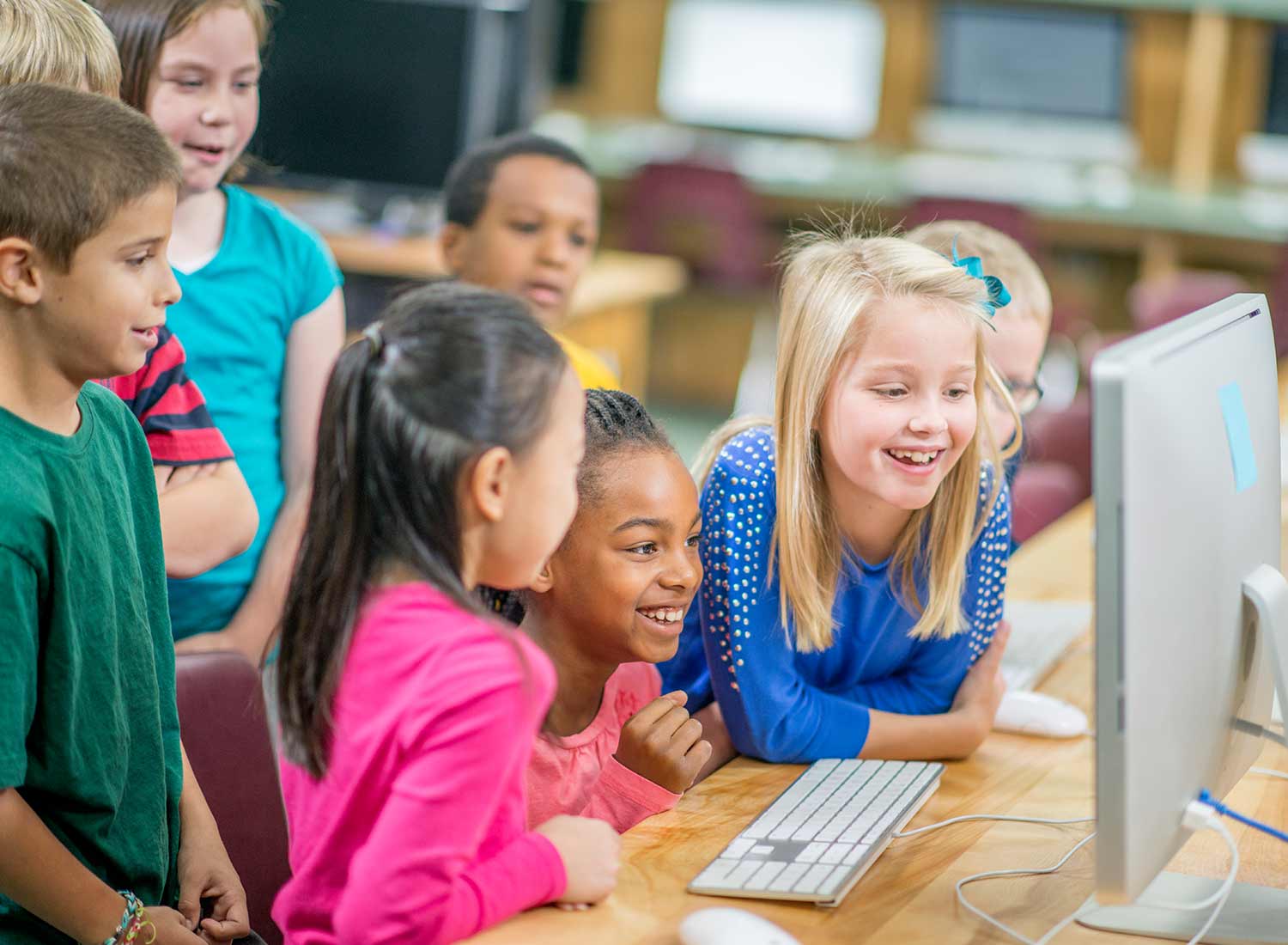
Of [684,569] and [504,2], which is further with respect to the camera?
[504,2]

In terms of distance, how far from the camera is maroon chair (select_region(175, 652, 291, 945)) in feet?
4.93

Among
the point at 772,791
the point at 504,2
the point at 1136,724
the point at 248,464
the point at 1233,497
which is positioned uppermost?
the point at 504,2

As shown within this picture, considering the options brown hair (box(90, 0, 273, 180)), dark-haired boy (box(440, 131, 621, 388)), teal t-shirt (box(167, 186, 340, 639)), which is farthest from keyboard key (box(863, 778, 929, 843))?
brown hair (box(90, 0, 273, 180))

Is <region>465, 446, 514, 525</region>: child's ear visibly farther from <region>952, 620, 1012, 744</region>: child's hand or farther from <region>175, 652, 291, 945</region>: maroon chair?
<region>952, 620, 1012, 744</region>: child's hand

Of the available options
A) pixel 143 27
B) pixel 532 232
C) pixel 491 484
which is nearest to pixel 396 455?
pixel 491 484

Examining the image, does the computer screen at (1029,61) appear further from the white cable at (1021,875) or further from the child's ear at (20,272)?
the child's ear at (20,272)

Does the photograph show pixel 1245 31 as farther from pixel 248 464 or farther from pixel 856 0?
pixel 248 464

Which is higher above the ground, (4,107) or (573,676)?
(4,107)

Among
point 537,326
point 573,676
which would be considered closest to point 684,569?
point 573,676

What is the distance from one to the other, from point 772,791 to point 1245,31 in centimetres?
551

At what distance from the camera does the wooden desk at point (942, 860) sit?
4.02 ft

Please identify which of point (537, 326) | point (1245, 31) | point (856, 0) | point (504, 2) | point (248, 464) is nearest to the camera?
point (537, 326)

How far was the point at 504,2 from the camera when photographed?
14.4 ft

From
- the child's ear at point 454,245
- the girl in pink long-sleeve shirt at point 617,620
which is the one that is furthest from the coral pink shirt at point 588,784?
the child's ear at point 454,245
